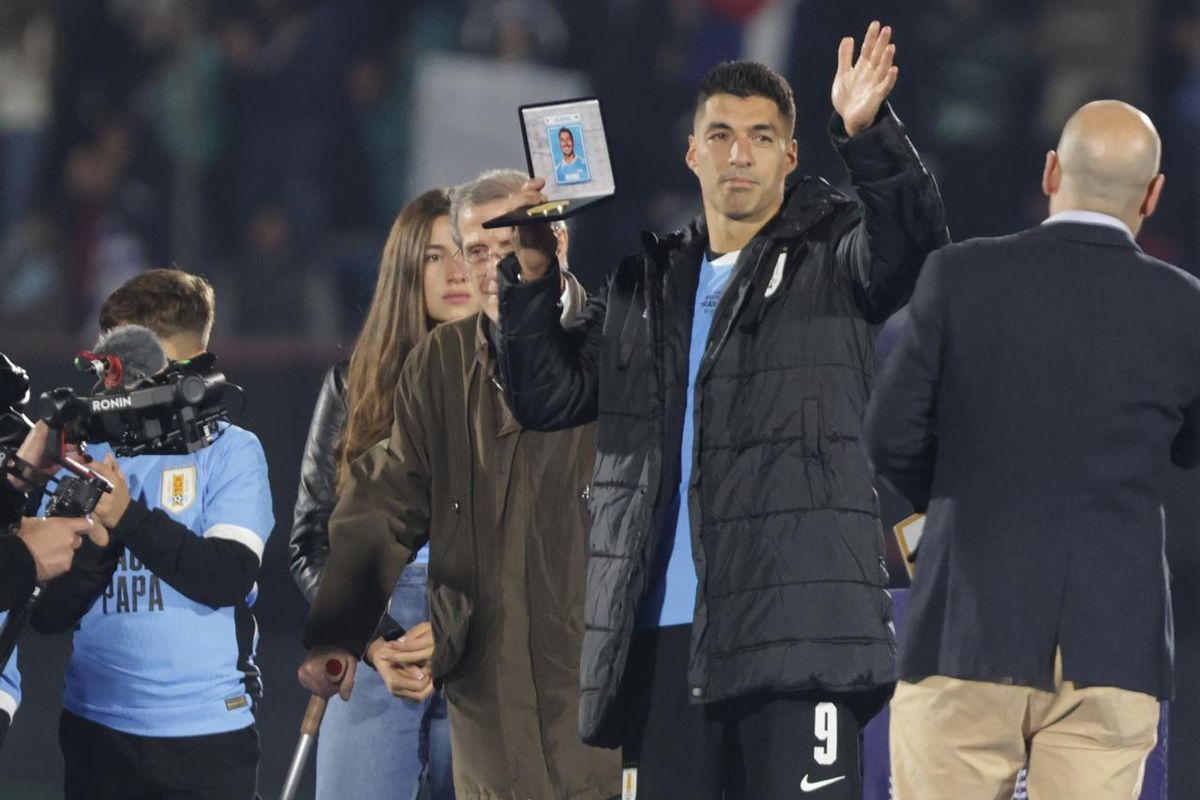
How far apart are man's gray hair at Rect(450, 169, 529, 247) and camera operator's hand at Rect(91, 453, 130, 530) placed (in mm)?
794

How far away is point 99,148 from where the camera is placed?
8930 millimetres

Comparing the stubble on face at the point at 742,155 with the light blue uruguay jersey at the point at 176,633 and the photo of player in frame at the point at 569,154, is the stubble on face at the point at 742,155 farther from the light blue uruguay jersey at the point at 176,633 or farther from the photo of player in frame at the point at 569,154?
the light blue uruguay jersey at the point at 176,633

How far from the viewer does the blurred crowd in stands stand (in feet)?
27.2

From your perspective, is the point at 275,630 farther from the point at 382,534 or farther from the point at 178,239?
the point at 382,534

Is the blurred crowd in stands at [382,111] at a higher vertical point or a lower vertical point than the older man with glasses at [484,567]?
higher

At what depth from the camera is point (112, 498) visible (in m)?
3.68

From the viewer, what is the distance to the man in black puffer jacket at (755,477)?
9.88ft

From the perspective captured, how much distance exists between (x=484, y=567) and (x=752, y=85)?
3.15 feet

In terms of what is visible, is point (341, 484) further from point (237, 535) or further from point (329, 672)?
point (329, 672)

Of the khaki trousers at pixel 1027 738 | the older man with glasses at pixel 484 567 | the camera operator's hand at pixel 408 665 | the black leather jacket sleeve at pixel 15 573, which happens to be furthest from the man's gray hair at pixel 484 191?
the khaki trousers at pixel 1027 738

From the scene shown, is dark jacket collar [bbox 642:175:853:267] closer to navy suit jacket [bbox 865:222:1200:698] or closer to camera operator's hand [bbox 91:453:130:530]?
navy suit jacket [bbox 865:222:1200:698]

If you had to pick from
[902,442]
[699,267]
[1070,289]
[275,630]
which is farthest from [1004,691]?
[275,630]

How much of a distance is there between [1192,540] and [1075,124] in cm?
474

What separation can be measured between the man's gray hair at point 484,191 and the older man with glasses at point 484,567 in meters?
0.23
